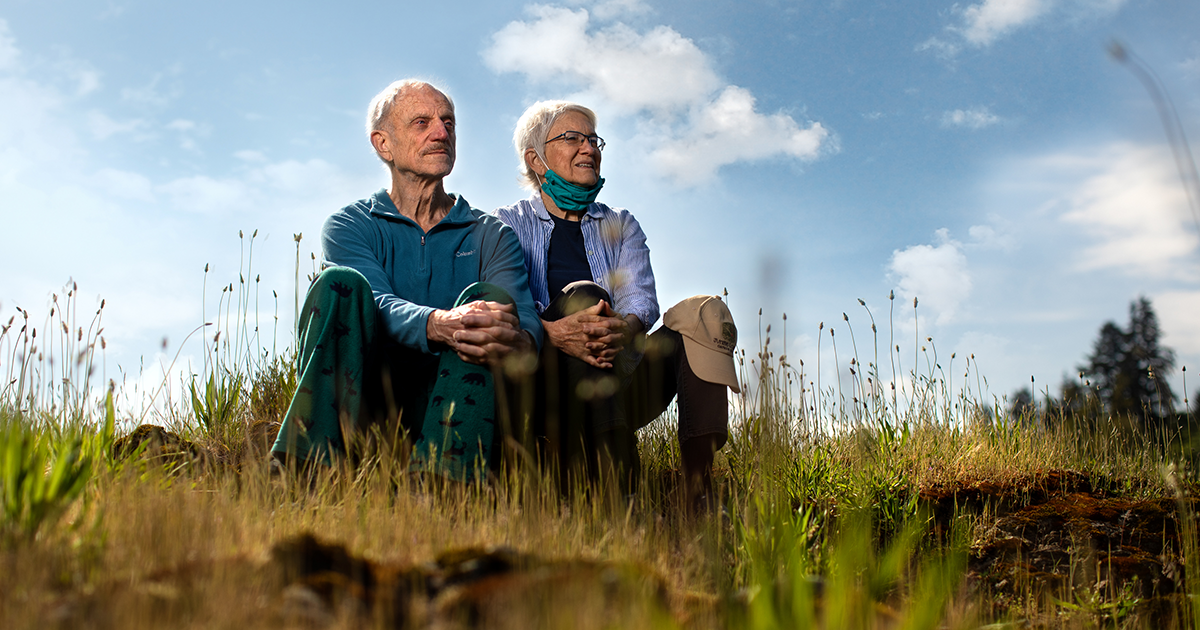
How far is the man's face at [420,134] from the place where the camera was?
3.81 m

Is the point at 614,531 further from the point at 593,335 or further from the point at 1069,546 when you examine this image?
the point at 1069,546

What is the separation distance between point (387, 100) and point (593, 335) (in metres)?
1.62

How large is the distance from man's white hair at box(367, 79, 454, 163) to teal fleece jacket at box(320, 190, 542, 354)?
36cm

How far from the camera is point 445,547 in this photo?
7.39ft

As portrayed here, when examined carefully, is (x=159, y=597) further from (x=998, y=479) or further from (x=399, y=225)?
(x=998, y=479)

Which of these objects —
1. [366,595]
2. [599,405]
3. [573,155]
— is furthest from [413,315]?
[366,595]

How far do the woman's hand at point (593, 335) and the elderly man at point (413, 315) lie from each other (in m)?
0.12

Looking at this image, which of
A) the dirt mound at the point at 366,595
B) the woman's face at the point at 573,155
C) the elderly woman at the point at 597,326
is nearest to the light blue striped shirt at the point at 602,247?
the elderly woman at the point at 597,326

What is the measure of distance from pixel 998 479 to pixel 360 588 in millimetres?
4113

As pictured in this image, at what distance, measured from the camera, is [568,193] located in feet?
13.9

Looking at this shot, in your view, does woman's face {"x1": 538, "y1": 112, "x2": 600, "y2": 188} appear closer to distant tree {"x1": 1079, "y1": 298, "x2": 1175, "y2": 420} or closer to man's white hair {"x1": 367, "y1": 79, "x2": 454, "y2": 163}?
man's white hair {"x1": 367, "y1": 79, "x2": 454, "y2": 163}

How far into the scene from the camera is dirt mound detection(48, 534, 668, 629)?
153 cm

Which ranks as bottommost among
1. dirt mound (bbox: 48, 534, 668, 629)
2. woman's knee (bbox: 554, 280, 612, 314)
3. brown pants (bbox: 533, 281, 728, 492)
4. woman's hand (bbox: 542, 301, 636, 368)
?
dirt mound (bbox: 48, 534, 668, 629)

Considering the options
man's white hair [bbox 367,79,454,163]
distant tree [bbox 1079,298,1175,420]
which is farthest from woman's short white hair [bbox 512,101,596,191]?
distant tree [bbox 1079,298,1175,420]
